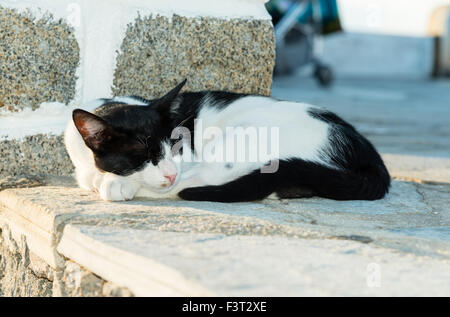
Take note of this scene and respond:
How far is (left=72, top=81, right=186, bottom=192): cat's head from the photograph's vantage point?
6.06ft

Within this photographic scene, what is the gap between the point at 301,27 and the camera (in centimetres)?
867

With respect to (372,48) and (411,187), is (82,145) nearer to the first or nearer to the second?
(411,187)

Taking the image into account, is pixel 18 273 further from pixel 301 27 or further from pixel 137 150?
pixel 301 27

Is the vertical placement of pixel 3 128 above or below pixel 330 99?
above

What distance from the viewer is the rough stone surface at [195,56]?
7.41 feet

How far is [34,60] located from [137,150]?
0.54m

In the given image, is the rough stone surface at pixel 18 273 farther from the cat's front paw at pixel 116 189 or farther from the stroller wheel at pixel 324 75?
the stroller wheel at pixel 324 75

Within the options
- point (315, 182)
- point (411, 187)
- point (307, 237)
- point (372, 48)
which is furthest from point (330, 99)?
point (372, 48)

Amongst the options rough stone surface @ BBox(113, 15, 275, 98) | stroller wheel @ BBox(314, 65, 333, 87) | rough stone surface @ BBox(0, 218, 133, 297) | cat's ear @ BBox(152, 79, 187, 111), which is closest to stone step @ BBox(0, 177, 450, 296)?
rough stone surface @ BBox(0, 218, 133, 297)

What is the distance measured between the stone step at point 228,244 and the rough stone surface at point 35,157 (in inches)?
8.1

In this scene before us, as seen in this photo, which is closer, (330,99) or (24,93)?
(24,93)

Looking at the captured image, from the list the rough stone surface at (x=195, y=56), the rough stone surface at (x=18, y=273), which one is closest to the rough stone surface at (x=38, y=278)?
the rough stone surface at (x=18, y=273)
